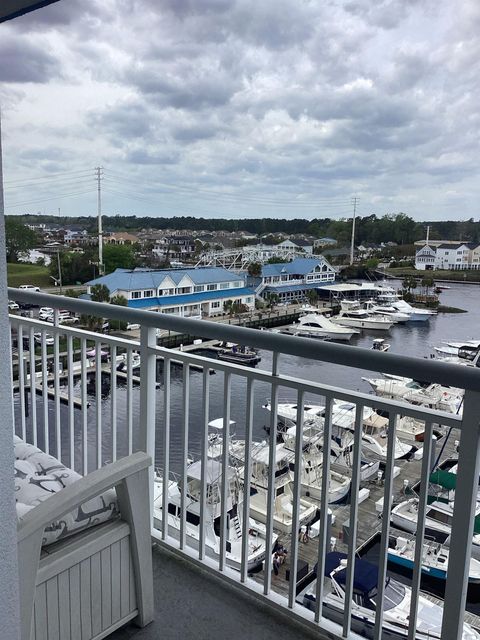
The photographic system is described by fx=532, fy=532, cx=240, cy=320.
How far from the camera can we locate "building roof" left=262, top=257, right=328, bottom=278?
9.66 ft

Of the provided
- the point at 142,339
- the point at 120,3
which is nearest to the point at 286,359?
the point at 142,339

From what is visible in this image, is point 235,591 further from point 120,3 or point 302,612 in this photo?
point 120,3

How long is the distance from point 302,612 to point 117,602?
61 cm

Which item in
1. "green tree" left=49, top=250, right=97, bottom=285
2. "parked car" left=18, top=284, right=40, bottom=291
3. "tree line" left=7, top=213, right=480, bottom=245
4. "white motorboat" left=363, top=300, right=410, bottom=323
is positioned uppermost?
"tree line" left=7, top=213, right=480, bottom=245

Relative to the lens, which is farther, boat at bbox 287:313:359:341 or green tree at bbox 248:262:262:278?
green tree at bbox 248:262:262:278

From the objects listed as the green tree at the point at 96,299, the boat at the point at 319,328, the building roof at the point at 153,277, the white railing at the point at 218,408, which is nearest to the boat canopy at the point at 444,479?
the white railing at the point at 218,408

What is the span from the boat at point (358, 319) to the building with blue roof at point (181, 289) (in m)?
0.45

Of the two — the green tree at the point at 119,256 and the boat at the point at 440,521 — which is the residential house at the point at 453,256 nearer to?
the boat at the point at 440,521

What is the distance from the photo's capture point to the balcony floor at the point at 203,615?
1.74 meters

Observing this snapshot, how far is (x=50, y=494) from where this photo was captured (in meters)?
1.55

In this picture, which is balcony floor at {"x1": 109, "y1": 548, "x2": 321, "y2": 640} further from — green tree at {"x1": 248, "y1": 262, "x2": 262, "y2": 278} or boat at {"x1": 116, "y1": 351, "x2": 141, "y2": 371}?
green tree at {"x1": 248, "y1": 262, "x2": 262, "y2": 278}

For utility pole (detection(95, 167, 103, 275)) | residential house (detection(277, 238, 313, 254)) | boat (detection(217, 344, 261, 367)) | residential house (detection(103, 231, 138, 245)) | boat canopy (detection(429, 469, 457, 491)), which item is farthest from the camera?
residential house (detection(103, 231, 138, 245))

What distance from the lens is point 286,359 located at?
1.73m

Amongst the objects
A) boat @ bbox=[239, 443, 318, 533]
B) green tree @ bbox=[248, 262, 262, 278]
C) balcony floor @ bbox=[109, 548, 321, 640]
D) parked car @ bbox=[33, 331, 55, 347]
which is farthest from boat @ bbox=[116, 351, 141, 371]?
green tree @ bbox=[248, 262, 262, 278]
